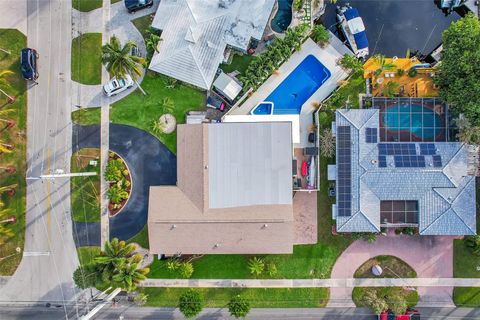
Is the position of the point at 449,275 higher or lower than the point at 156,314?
higher

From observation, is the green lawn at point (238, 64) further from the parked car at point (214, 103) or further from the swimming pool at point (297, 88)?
the swimming pool at point (297, 88)

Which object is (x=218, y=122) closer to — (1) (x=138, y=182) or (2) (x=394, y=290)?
(1) (x=138, y=182)

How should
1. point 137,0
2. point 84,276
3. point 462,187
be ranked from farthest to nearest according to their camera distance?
point 137,0 < point 462,187 < point 84,276

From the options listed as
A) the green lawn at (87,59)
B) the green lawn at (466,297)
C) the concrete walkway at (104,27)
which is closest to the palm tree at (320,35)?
the concrete walkway at (104,27)

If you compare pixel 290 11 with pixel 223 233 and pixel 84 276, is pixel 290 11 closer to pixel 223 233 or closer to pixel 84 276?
pixel 223 233

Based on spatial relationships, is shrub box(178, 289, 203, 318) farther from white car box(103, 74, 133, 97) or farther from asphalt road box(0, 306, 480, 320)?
white car box(103, 74, 133, 97)

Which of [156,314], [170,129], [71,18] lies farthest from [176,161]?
[71,18]
